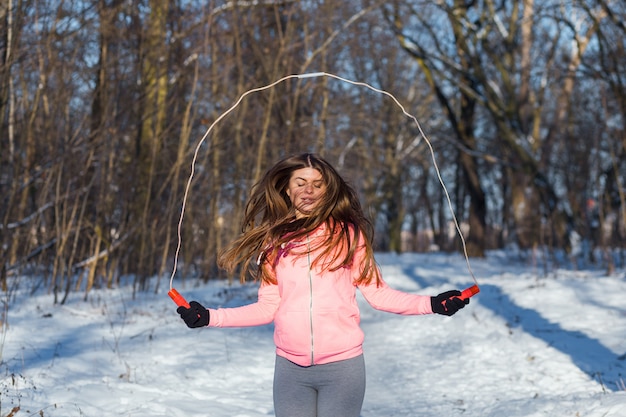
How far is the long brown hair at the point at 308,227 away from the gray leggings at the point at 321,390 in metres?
0.39

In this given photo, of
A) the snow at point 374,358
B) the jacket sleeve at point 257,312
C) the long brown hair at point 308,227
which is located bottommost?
the snow at point 374,358

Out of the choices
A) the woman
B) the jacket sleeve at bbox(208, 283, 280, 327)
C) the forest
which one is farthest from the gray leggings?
the forest

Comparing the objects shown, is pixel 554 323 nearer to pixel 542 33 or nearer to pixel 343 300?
pixel 343 300

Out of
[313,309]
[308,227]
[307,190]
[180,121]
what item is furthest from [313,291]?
[180,121]

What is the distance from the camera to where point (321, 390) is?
2908mm

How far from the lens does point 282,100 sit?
14.0 m

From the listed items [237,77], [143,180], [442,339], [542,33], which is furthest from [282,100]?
[542,33]

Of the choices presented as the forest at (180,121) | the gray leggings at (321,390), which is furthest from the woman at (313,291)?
the forest at (180,121)

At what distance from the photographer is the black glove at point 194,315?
298 cm

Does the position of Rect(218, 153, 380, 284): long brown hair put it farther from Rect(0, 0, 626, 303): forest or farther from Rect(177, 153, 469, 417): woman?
Rect(0, 0, 626, 303): forest

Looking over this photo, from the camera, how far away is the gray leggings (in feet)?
9.39

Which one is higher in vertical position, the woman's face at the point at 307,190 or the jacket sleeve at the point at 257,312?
the woman's face at the point at 307,190

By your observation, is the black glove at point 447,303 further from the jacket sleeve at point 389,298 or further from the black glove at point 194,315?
the black glove at point 194,315

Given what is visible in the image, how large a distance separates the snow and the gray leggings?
2.06m
